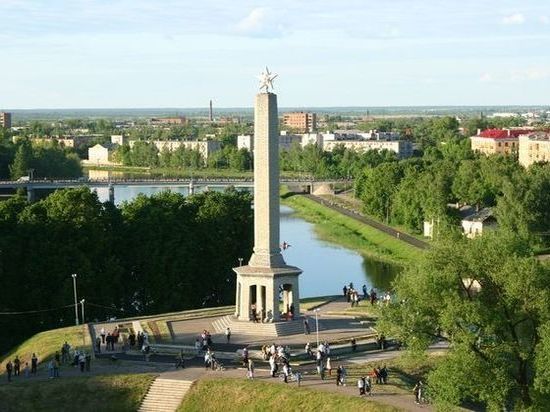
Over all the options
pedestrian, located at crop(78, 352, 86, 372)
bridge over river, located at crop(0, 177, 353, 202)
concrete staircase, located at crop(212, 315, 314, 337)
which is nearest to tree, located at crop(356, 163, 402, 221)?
bridge over river, located at crop(0, 177, 353, 202)

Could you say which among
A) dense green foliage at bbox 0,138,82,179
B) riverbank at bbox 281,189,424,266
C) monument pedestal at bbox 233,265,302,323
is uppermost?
monument pedestal at bbox 233,265,302,323

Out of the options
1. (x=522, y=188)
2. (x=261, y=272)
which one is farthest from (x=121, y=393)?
(x=522, y=188)

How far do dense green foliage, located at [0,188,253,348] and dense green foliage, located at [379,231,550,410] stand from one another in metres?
25.6

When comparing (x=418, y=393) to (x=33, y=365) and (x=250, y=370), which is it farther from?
(x=33, y=365)

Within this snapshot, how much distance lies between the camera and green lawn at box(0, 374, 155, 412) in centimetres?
3881

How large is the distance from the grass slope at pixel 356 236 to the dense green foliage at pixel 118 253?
17.0 meters

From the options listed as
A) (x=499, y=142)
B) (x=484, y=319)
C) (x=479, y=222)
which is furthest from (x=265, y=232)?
(x=499, y=142)

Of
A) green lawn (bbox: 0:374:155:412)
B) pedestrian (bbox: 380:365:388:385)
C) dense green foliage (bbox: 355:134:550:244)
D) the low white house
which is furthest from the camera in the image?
the low white house

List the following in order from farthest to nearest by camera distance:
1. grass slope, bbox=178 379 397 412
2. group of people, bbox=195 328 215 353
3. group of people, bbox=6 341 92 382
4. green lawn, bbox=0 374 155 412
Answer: group of people, bbox=195 328 215 353
group of people, bbox=6 341 92 382
green lawn, bbox=0 374 155 412
grass slope, bbox=178 379 397 412

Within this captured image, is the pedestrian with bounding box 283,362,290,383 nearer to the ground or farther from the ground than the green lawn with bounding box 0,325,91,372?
farther from the ground

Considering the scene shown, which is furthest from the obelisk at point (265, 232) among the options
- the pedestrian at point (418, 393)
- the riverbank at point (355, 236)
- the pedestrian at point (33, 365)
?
the riverbank at point (355, 236)

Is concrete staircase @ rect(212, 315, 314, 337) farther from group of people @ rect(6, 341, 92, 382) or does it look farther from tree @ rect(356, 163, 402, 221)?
tree @ rect(356, 163, 402, 221)

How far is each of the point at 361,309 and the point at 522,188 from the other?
111ft

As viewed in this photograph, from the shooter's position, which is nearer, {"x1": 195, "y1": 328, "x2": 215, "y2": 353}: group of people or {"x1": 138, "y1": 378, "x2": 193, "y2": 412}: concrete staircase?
{"x1": 138, "y1": 378, "x2": 193, "y2": 412}: concrete staircase
